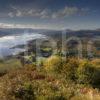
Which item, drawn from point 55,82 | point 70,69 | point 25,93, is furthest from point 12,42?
point 25,93

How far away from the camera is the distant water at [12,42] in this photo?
2425 centimetres

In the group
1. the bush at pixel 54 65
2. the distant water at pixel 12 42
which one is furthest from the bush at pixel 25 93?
the distant water at pixel 12 42

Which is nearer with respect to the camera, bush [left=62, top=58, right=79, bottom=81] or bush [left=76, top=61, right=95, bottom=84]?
bush [left=76, top=61, right=95, bottom=84]

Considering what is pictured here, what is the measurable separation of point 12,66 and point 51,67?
138 inches

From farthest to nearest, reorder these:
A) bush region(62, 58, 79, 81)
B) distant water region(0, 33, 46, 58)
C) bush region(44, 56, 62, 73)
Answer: distant water region(0, 33, 46, 58)
bush region(44, 56, 62, 73)
bush region(62, 58, 79, 81)

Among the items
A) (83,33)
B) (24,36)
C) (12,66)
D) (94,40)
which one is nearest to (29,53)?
(24,36)

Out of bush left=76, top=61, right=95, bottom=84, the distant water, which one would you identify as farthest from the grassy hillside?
the distant water

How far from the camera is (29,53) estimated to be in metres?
26.6

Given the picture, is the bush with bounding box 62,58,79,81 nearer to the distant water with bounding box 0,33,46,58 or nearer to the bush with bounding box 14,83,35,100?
the bush with bounding box 14,83,35,100

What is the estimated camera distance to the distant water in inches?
955

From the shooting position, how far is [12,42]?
2636 cm

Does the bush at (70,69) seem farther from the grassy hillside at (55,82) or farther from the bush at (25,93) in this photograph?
the bush at (25,93)

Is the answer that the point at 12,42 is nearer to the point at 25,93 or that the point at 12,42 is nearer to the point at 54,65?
the point at 54,65

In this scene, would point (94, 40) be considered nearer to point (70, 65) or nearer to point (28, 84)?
point (70, 65)
